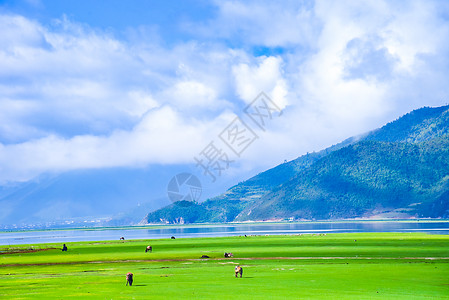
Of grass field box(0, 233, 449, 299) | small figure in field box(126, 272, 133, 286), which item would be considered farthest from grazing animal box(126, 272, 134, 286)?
grass field box(0, 233, 449, 299)

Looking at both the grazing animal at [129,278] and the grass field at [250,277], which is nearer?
the grass field at [250,277]

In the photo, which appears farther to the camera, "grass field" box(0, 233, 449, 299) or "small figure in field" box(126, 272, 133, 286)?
"small figure in field" box(126, 272, 133, 286)

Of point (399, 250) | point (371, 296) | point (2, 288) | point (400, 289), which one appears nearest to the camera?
point (371, 296)

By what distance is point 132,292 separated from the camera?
140ft

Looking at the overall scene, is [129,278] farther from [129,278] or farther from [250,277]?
[250,277]

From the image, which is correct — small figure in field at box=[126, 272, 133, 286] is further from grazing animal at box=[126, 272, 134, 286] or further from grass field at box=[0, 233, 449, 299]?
grass field at box=[0, 233, 449, 299]

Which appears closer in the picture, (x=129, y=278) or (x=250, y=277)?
(x=129, y=278)

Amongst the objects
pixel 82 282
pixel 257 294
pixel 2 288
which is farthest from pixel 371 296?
pixel 2 288

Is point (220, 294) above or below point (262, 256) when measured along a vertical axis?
below

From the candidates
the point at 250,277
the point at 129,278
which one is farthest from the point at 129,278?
the point at 250,277

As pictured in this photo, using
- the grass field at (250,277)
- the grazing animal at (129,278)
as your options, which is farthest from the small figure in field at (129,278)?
the grass field at (250,277)

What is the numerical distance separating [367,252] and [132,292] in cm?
3914

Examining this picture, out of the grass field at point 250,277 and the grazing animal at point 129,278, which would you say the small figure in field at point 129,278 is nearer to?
the grazing animal at point 129,278

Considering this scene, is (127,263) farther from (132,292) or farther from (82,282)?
(132,292)
